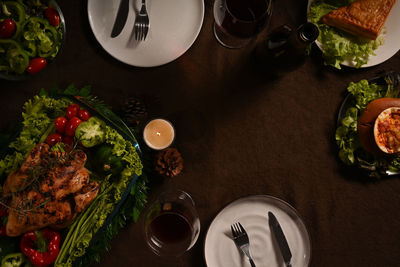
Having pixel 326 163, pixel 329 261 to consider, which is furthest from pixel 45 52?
pixel 329 261

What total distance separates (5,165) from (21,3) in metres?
0.71

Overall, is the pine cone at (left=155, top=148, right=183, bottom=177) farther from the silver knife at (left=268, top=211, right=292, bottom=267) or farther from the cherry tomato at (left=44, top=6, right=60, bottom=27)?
the cherry tomato at (left=44, top=6, right=60, bottom=27)

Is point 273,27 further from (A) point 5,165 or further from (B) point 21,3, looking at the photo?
(A) point 5,165

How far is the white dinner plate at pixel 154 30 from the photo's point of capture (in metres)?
1.69

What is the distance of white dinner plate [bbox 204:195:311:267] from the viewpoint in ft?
5.56

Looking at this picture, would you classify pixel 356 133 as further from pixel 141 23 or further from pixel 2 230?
pixel 2 230

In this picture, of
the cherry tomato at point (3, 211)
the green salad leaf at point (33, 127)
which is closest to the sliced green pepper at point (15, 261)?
the cherry tomato at point (3, 211)

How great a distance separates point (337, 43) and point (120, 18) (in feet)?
3.24

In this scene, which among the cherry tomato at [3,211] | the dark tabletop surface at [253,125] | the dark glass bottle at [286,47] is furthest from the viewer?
the dark tabletop surface at [253,125]

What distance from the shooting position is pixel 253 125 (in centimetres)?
180

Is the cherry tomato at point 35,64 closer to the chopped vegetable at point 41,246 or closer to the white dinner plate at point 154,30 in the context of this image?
the white dinner plate at point 154,30

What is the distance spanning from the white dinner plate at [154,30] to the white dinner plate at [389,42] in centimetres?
56

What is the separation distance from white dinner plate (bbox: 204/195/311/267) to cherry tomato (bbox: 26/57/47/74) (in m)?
1.04

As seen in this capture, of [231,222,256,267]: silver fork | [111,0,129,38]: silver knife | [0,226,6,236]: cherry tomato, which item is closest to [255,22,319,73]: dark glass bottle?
[111,0,129,38]: silver knife
